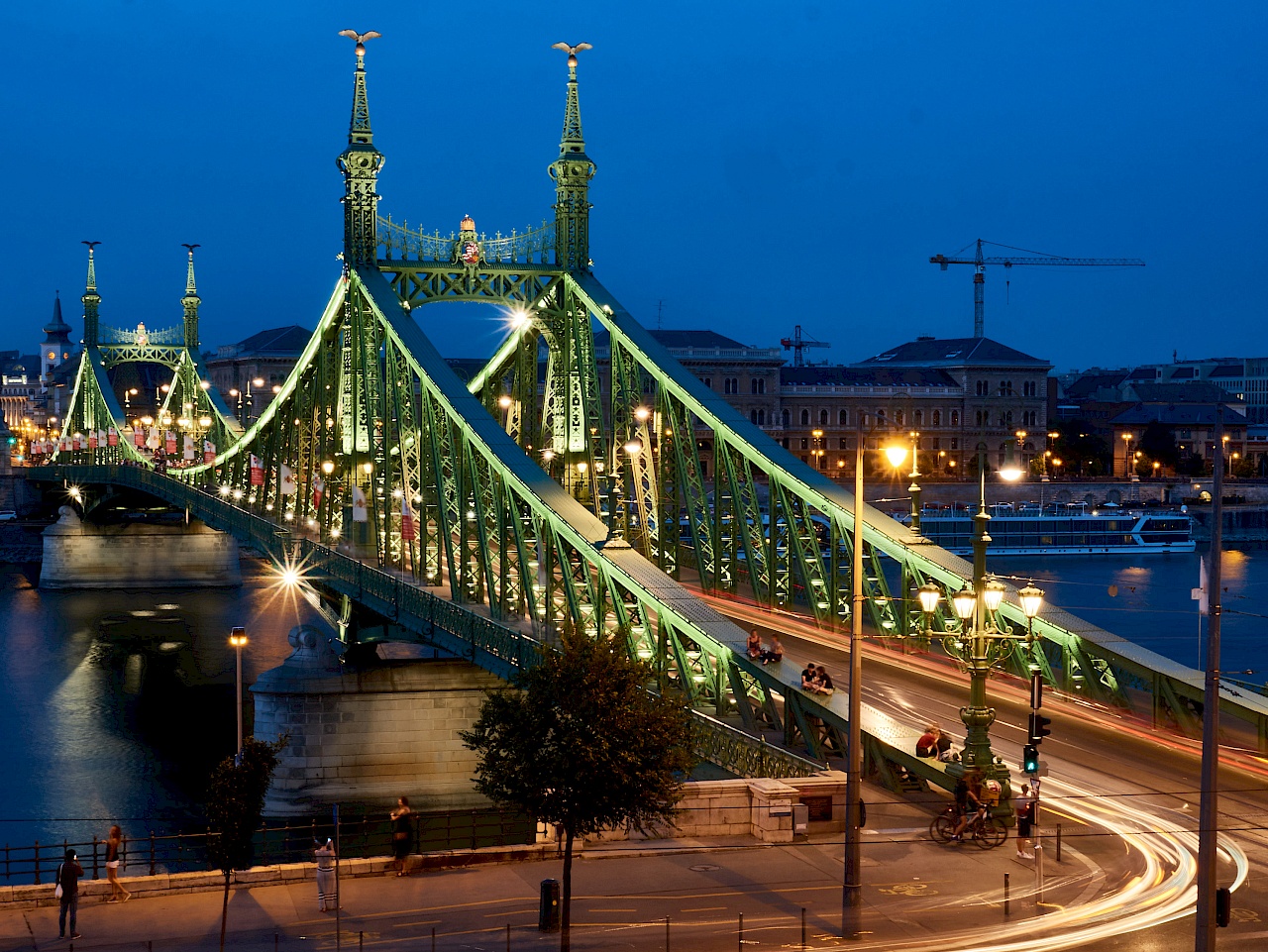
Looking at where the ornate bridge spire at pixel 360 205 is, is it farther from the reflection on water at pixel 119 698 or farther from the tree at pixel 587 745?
the tree at pixel 587 745

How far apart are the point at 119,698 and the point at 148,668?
8.72 metres

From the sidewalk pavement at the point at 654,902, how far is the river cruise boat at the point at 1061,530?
110852mm

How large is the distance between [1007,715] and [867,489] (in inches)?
4595

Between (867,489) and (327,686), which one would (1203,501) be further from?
(327,686)

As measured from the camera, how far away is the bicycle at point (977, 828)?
93.2 feet

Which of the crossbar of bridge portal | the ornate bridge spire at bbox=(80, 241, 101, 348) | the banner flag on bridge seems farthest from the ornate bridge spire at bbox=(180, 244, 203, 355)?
the banner flag on bridge

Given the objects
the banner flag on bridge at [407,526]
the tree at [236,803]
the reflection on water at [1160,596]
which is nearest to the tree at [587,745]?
the tree at [236,803]

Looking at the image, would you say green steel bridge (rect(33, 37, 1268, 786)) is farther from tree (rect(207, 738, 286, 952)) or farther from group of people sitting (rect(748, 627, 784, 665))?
tree (rect(207, 738, 286, 952))

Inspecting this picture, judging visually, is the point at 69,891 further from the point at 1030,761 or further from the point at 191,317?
the point at 191,317

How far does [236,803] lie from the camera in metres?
26.1

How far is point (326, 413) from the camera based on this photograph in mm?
65562

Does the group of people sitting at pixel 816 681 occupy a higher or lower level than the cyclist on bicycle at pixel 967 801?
higher

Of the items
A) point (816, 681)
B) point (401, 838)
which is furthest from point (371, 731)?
point (401, 838)

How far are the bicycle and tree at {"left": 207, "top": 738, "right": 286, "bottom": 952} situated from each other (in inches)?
428
